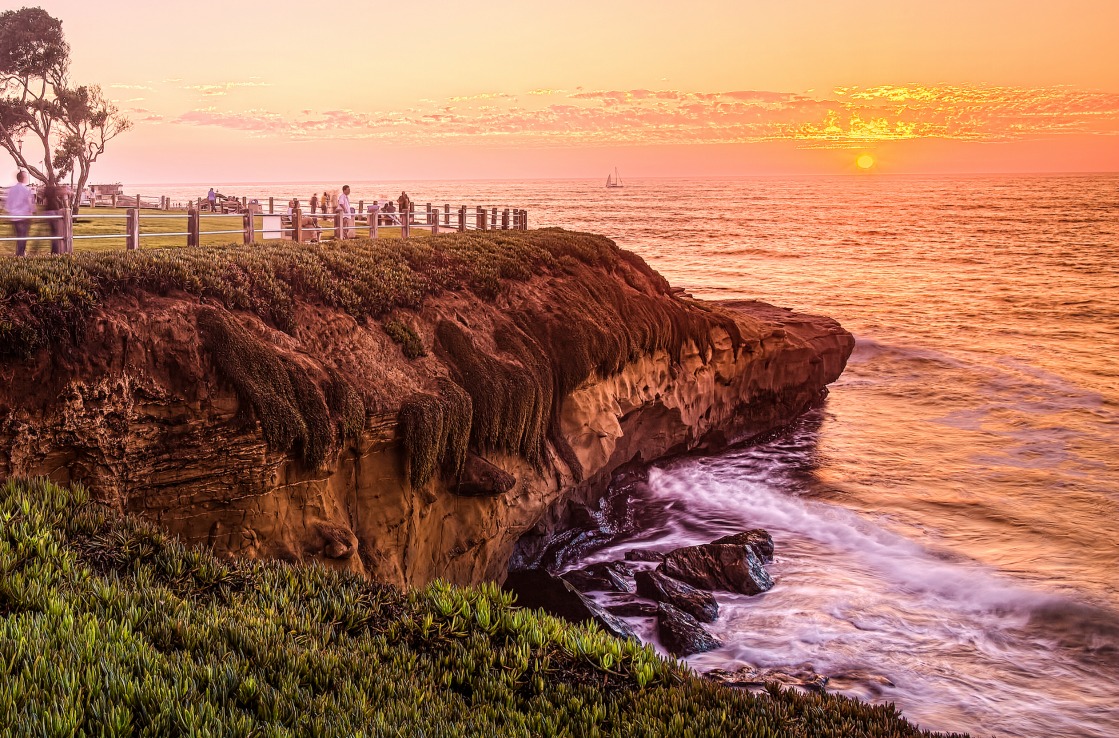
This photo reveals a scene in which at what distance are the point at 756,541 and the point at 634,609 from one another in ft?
13.1

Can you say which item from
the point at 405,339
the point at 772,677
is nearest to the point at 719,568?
the point at 772,677

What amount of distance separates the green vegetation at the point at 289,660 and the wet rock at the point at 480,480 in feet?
18.3

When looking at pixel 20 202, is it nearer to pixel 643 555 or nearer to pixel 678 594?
pixel 643 555

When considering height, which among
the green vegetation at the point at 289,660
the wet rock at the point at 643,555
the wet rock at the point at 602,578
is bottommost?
the wet rock at the point at 643,555

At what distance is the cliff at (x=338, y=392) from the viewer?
11016mm

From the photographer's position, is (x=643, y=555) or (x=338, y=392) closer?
(x=338, y=392)

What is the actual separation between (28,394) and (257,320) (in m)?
3.69

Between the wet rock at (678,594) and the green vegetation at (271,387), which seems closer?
the green vegetation at (271,387)

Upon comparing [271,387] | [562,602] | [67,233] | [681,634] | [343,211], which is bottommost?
[681,634]

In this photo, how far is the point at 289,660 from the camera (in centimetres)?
677

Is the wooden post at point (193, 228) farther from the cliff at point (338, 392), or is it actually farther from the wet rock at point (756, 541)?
the wet rock at point (756, 541)

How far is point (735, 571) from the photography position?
16656mm

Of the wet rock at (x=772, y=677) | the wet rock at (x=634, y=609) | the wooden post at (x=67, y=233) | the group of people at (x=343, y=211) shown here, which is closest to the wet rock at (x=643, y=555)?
the wet rock at (x=634, y=609)

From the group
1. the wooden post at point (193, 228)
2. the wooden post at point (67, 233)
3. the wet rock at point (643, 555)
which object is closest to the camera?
the wooden post at point (67, 233)
